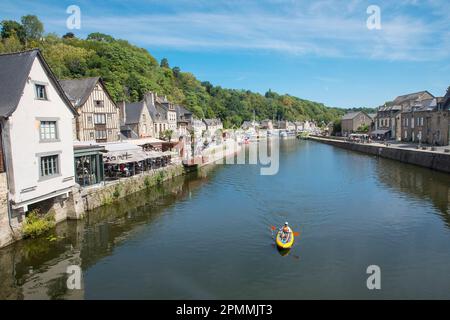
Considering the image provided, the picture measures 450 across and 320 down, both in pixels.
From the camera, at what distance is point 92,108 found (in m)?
37.3

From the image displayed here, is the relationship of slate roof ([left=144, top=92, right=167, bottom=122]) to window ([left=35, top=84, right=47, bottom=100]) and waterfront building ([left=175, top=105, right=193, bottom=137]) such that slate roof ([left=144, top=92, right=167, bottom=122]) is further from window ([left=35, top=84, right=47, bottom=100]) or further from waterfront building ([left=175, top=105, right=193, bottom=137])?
window ([left=35, top=84, right=47, bottom=100])

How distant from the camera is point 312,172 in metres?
42.9

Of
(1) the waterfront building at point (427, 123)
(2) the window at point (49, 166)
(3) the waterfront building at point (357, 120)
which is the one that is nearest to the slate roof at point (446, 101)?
(1) the waterfront building at point (427, 123)

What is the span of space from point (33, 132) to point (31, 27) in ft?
306

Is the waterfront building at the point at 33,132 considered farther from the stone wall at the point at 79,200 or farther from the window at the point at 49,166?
the stone wall at the point at 79,200

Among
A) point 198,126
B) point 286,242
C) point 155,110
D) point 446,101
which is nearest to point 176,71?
point 198,126

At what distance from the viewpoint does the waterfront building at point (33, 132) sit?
53.8 ft

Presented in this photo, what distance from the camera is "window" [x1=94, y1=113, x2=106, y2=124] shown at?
3793 cm

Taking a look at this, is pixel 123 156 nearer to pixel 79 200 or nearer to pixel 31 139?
pixel 79 200

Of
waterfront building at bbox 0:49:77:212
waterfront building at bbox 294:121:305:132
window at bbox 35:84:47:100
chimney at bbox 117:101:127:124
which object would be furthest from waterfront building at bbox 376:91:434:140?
waterfront building at bbox 294:121:305:132

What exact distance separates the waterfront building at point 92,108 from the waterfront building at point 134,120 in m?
6.98

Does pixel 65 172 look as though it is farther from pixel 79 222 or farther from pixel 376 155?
pixel 376 155

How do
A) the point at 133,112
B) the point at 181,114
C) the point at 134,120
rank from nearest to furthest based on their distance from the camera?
the point at 134,120, the point at 133,112, the point at 181,114
